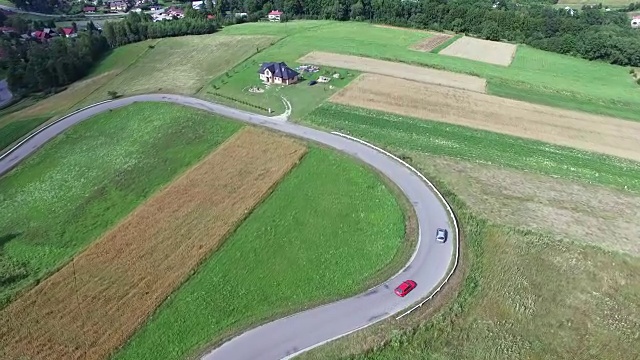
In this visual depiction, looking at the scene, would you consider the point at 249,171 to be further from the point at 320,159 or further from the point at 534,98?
the point at 534,98

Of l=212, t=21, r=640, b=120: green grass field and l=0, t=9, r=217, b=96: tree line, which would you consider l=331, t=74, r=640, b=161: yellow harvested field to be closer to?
l=212, t=21, r=640, b=120: green grass field

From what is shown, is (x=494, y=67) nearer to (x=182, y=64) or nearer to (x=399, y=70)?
(x=399, y=70)

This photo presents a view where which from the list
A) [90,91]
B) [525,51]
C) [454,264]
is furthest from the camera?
[525,51]

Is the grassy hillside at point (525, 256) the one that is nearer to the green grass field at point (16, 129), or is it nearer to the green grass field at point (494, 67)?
the green grass field at point (494, 67)

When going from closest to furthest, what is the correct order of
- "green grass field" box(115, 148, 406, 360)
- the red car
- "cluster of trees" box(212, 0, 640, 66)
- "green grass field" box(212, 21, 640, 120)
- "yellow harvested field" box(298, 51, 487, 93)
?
"green grass field" box(115, 148, 406, 360) < the red car < "green grass field" box(212, 21, 640, 120) < "yellow harvested field" box(298, 51, 487, 93) < "cluster of trees" box(212, 0, 640, 66)

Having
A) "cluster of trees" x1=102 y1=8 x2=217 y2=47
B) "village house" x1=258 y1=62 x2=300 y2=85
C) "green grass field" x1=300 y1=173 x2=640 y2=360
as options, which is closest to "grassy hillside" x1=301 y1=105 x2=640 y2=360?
"green grass field" x1=300 y1=173 x2=640 y2=360


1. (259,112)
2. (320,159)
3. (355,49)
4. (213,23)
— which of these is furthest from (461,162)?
(213,23)

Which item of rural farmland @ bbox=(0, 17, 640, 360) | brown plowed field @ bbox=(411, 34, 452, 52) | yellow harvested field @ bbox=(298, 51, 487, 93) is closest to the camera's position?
rural farmland @ bbox=(0, 17, 640, 360)
